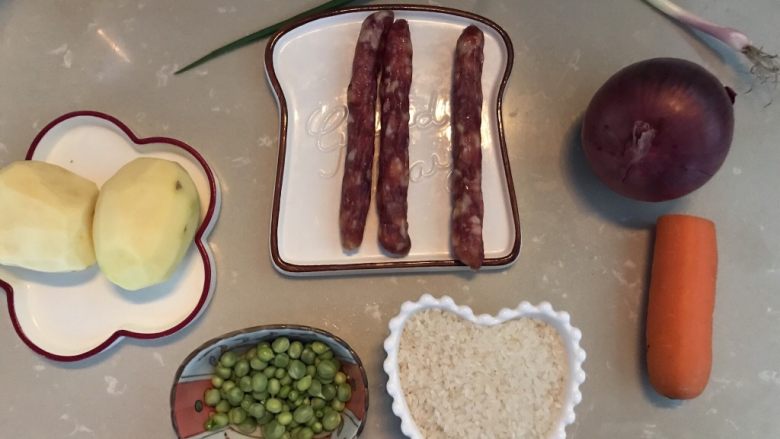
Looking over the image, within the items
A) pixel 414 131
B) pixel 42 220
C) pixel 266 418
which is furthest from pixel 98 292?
pixel 414 131

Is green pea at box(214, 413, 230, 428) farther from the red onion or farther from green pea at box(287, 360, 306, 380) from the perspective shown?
the red onion

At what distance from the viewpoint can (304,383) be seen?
3.12ft

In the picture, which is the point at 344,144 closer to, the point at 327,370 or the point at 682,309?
the point at 327,370

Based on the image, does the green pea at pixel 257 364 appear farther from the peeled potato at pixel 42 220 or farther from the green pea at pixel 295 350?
the peeled potato at pixel 42 220

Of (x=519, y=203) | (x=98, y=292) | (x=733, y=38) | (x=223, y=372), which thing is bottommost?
(x=223, y=372)

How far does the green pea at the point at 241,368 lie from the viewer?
953 mm

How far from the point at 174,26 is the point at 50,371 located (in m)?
0.74

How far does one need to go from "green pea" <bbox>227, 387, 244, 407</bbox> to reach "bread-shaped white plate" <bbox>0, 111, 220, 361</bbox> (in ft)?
0.51

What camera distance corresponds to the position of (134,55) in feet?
3.81

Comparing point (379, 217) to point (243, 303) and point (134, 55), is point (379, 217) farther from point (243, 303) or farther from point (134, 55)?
point (134, 55)

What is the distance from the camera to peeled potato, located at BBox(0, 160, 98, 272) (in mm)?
926

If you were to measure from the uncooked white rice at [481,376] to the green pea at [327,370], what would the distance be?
0.39 feet

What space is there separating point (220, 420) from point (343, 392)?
221mm

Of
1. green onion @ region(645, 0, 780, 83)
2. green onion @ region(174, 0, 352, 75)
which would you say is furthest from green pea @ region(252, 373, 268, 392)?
green onion @ region(645, 0, 780, 83)
